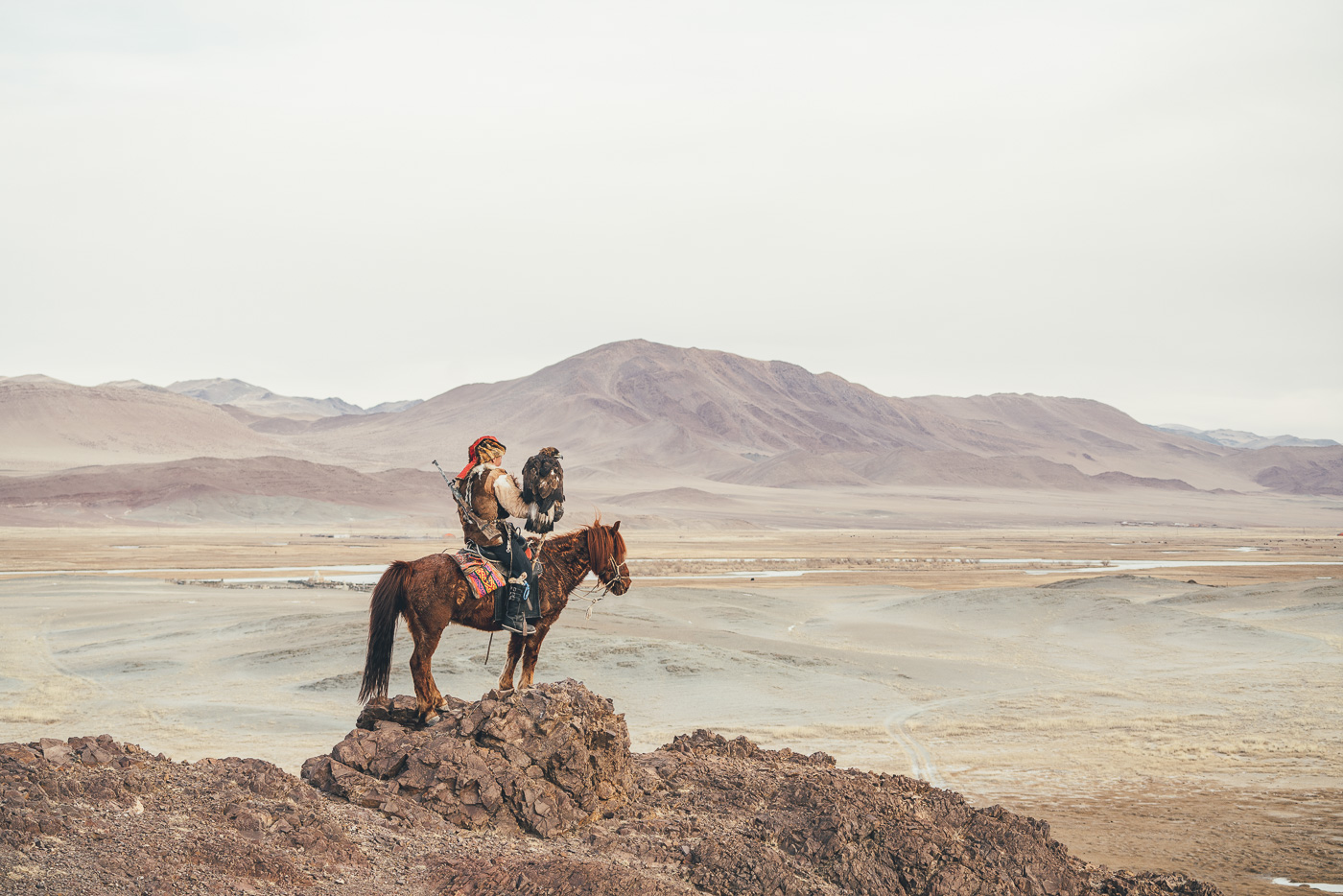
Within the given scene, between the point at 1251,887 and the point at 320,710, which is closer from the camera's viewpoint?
the point at 1251,887

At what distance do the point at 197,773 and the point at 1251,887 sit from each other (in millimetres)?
8009

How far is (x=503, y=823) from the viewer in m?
7.59

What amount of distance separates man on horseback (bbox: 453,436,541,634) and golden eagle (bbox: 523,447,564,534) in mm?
82

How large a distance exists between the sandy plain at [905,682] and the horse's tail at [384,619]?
15.6 ft

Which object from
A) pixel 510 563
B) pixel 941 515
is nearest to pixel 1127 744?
pixel 510 563

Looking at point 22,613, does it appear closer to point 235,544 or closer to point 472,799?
point 472,799

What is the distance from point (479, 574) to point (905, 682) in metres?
14.0

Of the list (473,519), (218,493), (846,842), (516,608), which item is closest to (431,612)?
(516,608)

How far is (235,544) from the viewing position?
2648 inches

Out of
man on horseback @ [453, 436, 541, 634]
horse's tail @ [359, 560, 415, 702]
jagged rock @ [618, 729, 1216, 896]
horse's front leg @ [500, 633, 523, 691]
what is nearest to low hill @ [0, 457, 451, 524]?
horse's tail @ [359, 560, 415, 702]

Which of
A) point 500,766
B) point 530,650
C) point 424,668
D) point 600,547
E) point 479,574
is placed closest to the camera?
point 500,766

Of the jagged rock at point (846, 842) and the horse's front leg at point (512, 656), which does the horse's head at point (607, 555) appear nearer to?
the horse's front leg at point (512, 656)

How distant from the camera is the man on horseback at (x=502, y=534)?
8648 millimetres

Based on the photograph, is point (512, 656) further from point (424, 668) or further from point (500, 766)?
point (500, 766)
